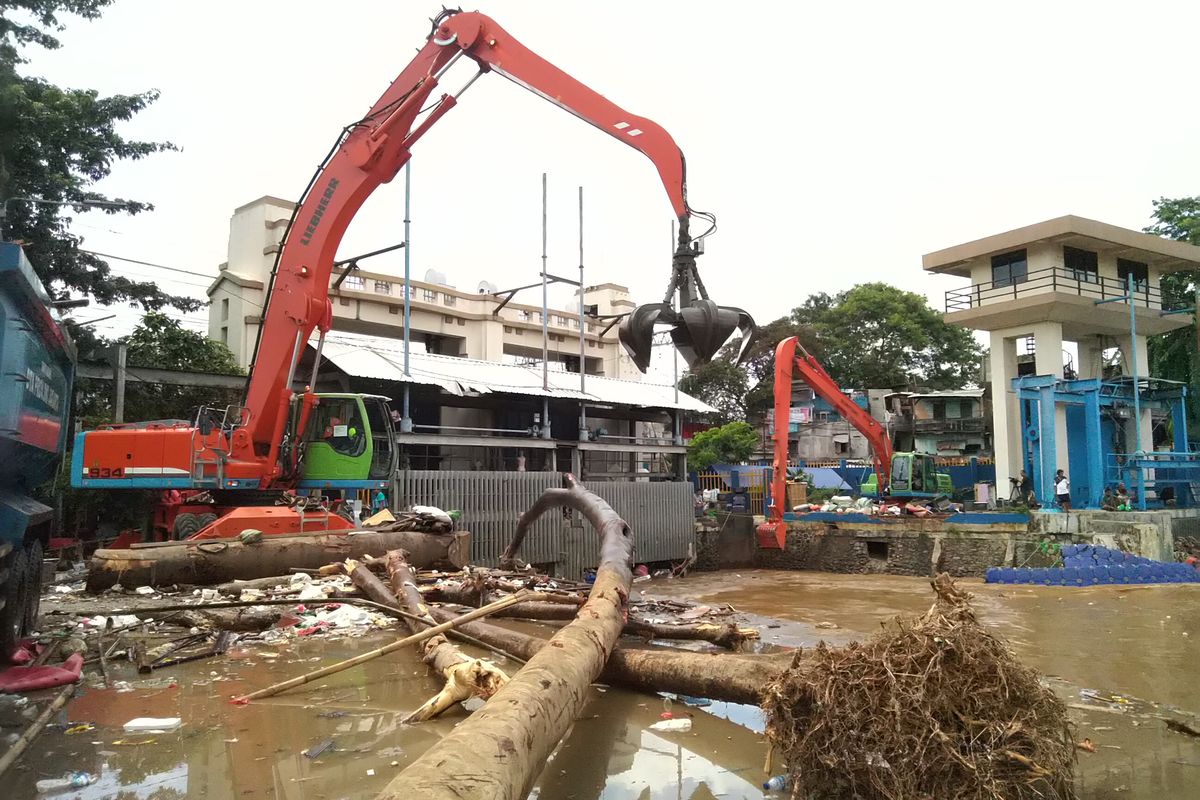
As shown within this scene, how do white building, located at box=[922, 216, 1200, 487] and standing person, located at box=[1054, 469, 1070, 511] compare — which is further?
white building, located at box=[922, 216, 1200, 487]

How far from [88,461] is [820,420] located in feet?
104

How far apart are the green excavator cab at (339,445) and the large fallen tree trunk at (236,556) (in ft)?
5.65

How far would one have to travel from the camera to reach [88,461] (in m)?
8.98

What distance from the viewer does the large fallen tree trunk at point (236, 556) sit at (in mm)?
6836

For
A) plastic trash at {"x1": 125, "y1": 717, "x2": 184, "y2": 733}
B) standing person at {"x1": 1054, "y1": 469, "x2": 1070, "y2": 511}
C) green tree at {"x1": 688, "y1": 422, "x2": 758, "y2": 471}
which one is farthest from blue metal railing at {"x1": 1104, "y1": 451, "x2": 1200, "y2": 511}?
plastic trash at {"x1": 125, "y1": 717, "x2": 184, "y2": 733}

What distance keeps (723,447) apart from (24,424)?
2530 cm

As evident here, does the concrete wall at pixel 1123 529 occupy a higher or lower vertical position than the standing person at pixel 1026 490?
lower

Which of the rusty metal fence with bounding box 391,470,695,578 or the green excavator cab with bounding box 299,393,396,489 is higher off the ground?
the green excavator cab with bounding box 299,393,396,489

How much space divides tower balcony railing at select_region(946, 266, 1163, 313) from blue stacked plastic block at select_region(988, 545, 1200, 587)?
831 cm

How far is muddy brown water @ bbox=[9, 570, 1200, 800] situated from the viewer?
10.1 ft

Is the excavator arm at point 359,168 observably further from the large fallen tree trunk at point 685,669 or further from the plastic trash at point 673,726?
the plastic trash at point 673,726

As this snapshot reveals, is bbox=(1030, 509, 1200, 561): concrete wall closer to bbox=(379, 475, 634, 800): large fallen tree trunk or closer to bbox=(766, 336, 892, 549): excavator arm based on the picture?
bbox=(766, 336, 892, 549): excavator arm

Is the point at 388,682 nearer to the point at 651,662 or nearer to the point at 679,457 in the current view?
the point at 651,662

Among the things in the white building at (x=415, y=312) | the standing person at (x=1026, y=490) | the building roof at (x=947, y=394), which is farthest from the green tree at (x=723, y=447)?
the standing person at (x=1026, y=490)
